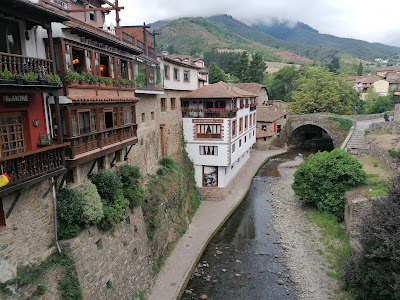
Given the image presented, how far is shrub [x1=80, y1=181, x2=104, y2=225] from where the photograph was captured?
1231 cm

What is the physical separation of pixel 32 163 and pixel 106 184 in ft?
15.6

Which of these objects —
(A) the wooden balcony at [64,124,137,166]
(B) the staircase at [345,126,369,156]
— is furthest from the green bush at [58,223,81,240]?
(B) the staircase at [345,126,369,156]

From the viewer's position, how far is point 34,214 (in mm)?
10805

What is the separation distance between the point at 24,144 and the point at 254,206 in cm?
2383

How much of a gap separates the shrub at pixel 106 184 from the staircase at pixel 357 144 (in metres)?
29.9

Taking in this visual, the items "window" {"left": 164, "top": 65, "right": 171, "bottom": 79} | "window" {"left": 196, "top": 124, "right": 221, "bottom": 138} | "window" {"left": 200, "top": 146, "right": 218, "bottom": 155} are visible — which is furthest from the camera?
"window" {"left": 200, "top": 146, "right": 218, "bottom": 155}

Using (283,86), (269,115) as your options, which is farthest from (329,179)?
(283,86)

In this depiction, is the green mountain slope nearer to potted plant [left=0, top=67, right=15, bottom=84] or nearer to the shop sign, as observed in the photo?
the shop sign

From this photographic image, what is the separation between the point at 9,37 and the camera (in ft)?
33.6

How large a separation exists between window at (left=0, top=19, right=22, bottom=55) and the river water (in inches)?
600

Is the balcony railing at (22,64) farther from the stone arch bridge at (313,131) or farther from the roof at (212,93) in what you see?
the stone arch bridge at (313,131)

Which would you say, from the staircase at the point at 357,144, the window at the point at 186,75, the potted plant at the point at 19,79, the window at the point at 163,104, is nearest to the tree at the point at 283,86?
the staircase at the point at 357,144

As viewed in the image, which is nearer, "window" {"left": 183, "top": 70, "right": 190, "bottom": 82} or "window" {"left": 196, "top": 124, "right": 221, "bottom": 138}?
"window" {"left": 196, "top": 124, "right": 221, "bottom": 138}

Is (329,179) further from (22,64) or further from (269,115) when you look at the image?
(269,115)
